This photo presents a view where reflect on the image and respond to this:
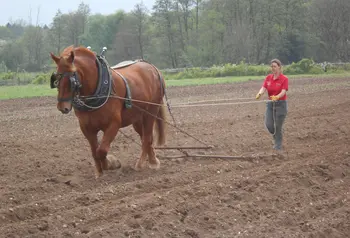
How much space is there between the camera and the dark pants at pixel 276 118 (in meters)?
9.51

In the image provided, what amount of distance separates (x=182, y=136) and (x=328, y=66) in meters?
32.7

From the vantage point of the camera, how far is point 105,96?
7.21 meters

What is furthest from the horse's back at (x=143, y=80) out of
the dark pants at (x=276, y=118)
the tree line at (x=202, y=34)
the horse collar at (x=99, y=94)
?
the tree line at (x=202, y=34)

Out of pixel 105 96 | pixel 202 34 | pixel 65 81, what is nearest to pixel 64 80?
pixel 65 81

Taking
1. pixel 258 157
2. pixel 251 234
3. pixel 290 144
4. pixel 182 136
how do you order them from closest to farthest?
1. pixel 251 234
2. pixel 258 157
3. pixel 290 144
4. pixel 182 136

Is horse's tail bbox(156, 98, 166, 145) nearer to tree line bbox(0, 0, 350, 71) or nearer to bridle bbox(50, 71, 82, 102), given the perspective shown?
bridle bbox(50, 71, 82, 102)

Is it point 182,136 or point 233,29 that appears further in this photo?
point 233,29

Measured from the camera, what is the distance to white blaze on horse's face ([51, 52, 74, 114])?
6770 millimetres

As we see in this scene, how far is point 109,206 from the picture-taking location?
604 cm

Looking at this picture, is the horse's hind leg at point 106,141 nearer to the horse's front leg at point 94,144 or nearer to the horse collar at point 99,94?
the horse's front leg at point 94,144

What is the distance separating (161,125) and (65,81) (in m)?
2.73

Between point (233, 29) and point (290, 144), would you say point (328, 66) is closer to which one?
point (233, 29)

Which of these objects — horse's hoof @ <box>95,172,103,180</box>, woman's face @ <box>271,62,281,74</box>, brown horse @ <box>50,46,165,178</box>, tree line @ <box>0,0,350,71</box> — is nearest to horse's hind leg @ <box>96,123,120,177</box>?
brown horse @ <box>50,46,165,178</box>

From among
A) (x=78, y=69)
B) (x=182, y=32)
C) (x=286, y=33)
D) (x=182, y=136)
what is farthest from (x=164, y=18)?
(x=78, y=69)
